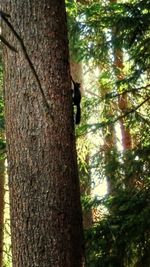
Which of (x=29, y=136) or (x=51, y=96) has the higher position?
(x=51, y=96)

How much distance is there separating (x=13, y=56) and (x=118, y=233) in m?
3.07

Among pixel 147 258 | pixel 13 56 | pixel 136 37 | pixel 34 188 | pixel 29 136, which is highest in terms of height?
pixel 136 37

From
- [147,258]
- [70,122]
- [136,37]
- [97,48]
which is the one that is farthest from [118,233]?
[97,48]

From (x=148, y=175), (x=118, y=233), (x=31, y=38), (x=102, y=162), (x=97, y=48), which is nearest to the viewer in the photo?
(x=31, y=38)

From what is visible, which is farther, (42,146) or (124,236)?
(124,236)

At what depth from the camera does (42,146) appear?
2.47 m

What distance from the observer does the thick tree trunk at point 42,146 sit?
7.77ft

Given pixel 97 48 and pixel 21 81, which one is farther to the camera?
pixel 97 48

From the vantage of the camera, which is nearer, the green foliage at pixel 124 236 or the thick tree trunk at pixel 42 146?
the thick tree trunk at pixel 42 146

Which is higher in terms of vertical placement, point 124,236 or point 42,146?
point 42,146

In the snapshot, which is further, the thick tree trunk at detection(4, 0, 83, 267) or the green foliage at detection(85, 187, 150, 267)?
the green foliage at detection(85, 187, 150, 267)

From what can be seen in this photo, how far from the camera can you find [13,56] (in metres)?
2.61

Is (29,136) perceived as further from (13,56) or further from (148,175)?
(148,175)

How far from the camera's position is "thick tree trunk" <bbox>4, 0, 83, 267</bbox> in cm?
237
